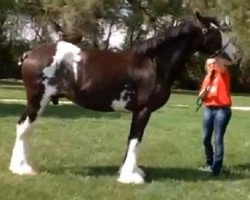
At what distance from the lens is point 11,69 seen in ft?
157

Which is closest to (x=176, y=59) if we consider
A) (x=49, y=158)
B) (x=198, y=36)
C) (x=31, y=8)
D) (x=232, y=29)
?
(x=198, y=36)

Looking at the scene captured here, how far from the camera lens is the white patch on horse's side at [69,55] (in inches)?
369

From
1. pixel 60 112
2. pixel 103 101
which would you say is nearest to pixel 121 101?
pixel 103 101

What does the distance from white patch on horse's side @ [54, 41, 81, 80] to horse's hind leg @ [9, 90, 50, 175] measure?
54 centimetres

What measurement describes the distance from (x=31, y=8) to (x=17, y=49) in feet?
13.1

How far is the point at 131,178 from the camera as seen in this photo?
9227 millimetres

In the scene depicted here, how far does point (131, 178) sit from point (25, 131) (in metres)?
1.61

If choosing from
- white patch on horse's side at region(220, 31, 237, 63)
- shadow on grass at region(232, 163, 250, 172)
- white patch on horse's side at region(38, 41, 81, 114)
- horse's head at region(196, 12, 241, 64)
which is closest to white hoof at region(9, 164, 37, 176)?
white patch on horse's side at region(38, 41, 81, 114)

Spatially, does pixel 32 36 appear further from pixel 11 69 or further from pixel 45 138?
pixel 45 138

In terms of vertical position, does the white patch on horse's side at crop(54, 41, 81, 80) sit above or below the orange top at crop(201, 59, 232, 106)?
above

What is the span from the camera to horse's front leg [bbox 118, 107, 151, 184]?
364 inches

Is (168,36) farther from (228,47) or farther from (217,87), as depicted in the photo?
(217,87)

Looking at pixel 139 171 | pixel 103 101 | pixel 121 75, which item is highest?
pixel 121 75

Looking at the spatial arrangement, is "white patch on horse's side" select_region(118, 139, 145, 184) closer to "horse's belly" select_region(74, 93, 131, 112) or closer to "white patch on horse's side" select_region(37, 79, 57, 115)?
"horse's belly" select_region(74, 93, 131, 112)
